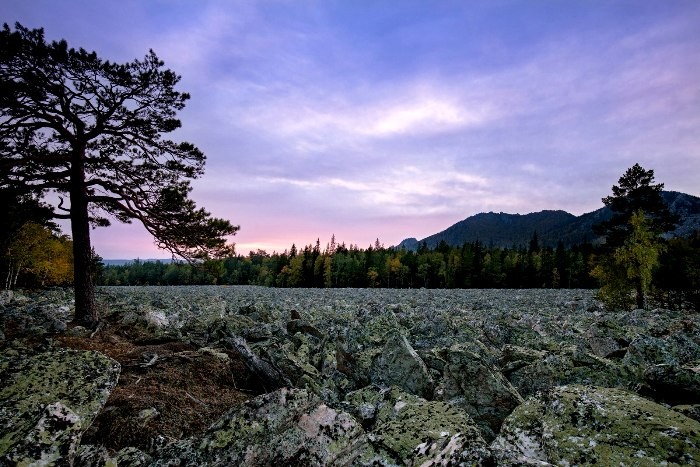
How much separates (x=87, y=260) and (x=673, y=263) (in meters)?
40.1

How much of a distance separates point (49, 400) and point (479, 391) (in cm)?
494

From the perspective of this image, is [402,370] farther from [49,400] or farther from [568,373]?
[49,400]

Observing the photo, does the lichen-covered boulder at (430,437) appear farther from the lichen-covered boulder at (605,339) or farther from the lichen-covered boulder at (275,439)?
the lichen-covered boulder at (605,339)

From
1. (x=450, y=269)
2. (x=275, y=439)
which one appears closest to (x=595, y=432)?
(x=275, y=439)

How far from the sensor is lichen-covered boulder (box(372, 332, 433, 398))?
18.0ft

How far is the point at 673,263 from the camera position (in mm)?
31328

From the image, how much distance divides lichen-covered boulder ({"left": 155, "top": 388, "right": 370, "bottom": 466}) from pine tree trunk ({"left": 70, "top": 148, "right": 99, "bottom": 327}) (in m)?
9.73

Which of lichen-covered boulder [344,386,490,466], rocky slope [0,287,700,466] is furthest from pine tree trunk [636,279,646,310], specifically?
lichen-covered boulder [344,386,490,466]

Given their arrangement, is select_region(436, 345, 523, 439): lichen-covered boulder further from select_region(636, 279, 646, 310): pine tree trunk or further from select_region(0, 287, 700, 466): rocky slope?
select_region(636, 279, 646, 310): pine tree trunk

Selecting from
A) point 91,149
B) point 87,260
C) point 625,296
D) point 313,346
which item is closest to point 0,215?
point 87,260

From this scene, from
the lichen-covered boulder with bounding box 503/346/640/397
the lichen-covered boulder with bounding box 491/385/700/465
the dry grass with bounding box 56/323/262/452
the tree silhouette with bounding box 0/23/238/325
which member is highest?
the tree silhouette with bounding box 0/23/238/325

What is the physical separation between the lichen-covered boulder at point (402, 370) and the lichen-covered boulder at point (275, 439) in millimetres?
2287

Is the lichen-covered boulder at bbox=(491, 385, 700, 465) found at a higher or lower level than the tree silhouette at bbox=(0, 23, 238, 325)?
lower

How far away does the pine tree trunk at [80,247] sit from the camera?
429 inches
